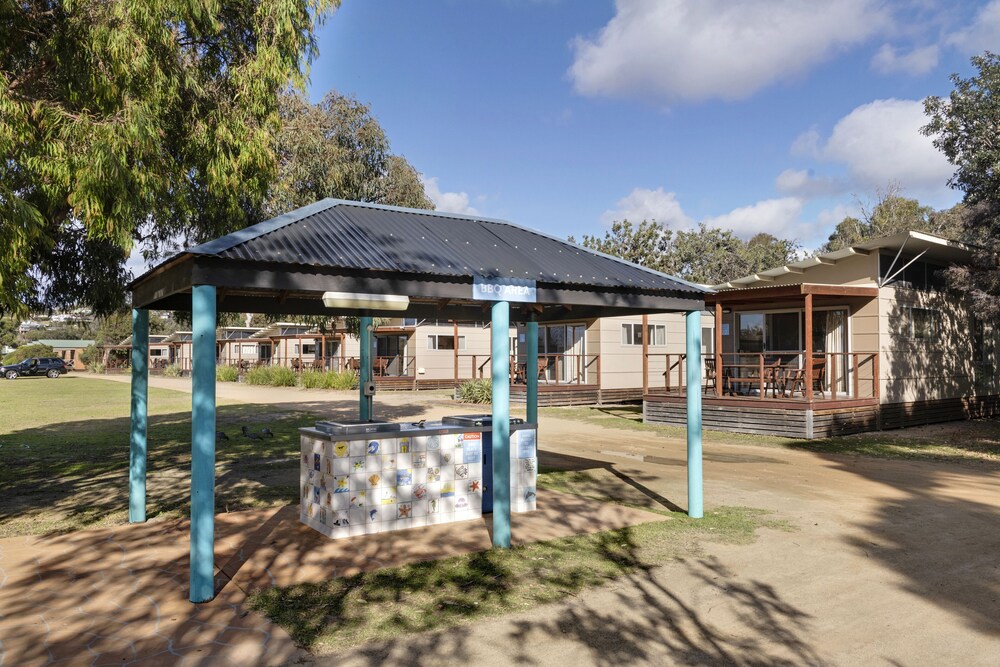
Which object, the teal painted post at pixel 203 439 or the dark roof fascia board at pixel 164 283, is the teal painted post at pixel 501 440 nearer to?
the teal painted post at pixel 203 439

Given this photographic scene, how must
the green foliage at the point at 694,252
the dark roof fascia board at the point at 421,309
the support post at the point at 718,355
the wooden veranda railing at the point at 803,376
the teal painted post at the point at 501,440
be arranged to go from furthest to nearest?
the green foliage at the point at 694,252
the support post at the point at 718,355
the wooden veranda railing at the point at 803,376
the dark roof fascia board at the point at 421,309
the teal painted post at the point at 501,440

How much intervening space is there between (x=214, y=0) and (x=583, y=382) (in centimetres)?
1958

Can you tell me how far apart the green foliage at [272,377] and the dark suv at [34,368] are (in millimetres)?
19562

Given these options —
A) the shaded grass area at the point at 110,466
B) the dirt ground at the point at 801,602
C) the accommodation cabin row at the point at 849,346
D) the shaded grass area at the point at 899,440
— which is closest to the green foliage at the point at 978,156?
the accommodation cabin row at the point at 849,346

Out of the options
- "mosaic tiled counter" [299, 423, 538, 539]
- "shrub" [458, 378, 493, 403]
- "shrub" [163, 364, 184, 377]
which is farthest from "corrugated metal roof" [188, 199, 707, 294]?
"shrub" [163, 364, 184, 377]

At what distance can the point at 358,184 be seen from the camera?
18.7 m

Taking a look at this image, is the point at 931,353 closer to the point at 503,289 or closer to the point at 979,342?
the point at 979,342

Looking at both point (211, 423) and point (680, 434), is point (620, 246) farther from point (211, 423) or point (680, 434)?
point (211, 423)

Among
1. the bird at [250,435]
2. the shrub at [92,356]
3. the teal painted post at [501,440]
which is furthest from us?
the shrub at [92,356]

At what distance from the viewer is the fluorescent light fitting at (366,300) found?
5.76 meters

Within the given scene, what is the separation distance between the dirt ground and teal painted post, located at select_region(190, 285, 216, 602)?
1.48 m

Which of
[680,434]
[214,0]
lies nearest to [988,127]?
[680,434]

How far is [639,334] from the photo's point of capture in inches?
1021

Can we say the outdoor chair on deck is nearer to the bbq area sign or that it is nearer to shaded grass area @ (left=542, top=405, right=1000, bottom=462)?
shaded grass area @ (left=542, top=405, right=1000, bottom=462)
